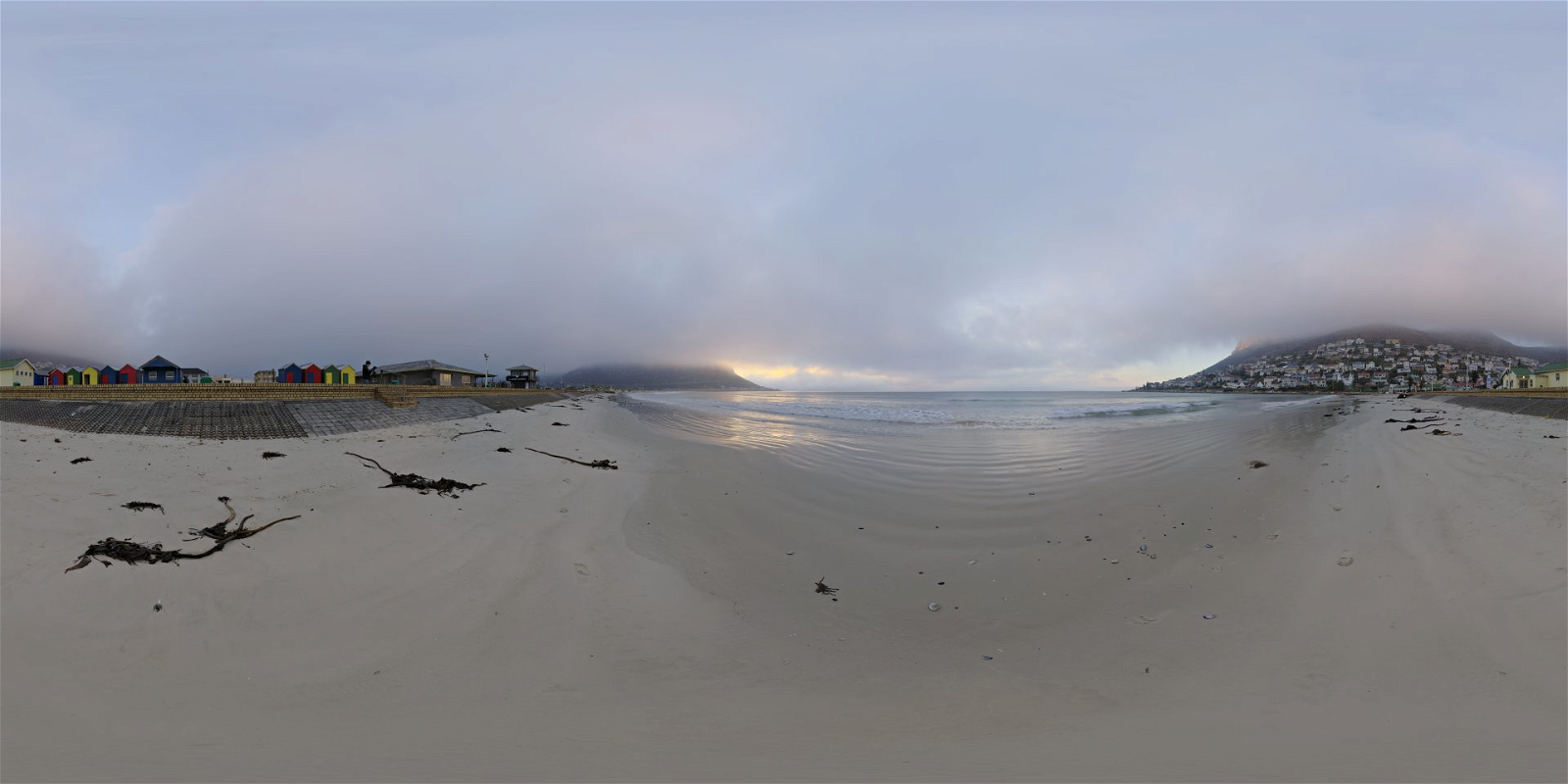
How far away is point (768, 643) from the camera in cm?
520

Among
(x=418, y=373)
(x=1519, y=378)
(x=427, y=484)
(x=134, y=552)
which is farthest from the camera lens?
(x=418, y=373)

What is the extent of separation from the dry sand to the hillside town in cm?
12349

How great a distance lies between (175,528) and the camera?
6551 millimetres

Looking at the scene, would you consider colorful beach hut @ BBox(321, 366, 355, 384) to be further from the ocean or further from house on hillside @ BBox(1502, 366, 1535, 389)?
house on hillside @ BBox(1502, 366, 1535, 389)

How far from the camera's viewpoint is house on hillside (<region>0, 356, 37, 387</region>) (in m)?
28.0

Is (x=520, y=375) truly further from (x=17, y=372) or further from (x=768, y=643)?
(x=768, y=643)

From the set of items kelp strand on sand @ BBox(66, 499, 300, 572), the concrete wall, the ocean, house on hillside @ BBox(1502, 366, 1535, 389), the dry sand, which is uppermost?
house on hillside @ BBox(1502, 366, 1535, 389)

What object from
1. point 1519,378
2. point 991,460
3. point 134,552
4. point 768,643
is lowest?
point 768,643

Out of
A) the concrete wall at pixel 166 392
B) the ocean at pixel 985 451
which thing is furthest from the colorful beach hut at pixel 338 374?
the ocean at pixel 985 451

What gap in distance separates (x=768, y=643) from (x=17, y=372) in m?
46.8

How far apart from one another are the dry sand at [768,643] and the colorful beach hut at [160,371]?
31.8m

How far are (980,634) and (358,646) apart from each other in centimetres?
570

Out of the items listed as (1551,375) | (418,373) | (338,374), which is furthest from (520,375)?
(1551,375)

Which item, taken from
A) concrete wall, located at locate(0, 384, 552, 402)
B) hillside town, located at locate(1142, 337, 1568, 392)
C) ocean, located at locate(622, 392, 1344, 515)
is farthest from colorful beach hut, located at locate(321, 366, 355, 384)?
hillside town, located at locate(1142, 337, 1568, 392)
